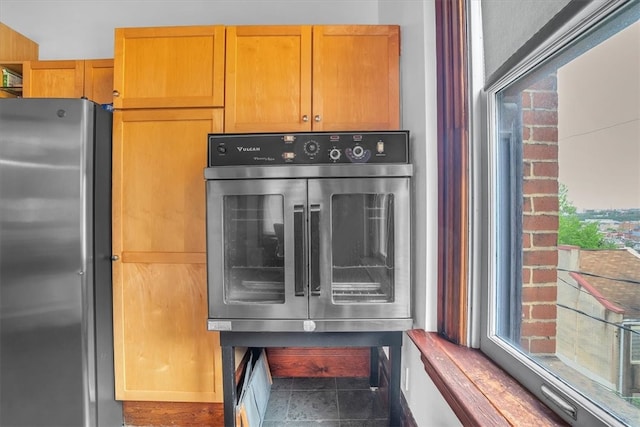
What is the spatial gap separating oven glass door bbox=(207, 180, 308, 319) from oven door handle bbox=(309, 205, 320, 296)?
42mm

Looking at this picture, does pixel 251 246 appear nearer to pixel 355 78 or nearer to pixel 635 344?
pixel 355 78

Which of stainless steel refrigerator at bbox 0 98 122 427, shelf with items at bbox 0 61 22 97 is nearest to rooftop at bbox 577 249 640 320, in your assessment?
stainless steel refrigerator at bbox 0 98 122 427

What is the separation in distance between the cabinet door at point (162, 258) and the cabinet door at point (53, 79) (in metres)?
0.63

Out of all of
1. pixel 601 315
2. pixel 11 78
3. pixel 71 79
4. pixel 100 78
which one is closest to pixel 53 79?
pixel 71 79

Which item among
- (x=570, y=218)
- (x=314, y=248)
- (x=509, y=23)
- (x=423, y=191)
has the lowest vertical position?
(x=314, y=248)

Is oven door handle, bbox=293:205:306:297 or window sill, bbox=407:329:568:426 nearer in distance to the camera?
window sill, bbox=407:329:568:426

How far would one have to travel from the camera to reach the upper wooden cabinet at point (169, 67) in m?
1.54

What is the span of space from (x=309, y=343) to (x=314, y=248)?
46cm

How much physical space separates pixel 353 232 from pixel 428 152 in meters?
0.50

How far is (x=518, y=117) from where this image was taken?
0.95 meters

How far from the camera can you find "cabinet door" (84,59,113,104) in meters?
1.83

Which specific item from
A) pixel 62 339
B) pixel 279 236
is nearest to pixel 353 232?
pixel 279 236

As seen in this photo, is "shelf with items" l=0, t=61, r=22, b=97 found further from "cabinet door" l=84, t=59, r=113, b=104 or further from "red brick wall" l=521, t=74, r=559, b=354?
"red brick wall" l=521, t=74, r=559, b=354

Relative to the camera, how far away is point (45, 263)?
55.7 inches
